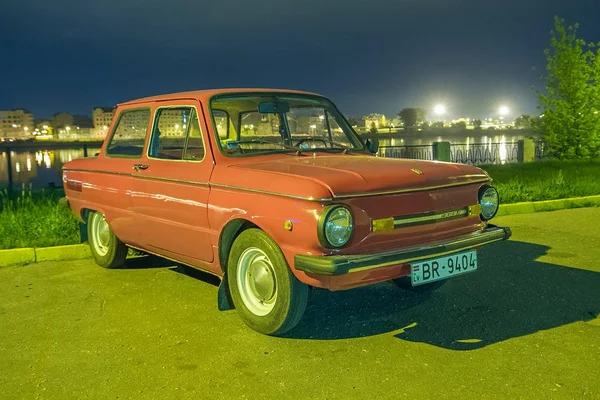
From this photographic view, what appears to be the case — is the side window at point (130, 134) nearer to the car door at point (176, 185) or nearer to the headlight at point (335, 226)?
the car door at point (176, 185)

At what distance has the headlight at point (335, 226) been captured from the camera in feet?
11.6

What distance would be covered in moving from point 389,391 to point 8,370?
2.30 metres

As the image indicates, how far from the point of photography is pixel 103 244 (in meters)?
6.29

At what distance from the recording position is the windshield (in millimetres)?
4898

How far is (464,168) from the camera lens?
4473 millimetres

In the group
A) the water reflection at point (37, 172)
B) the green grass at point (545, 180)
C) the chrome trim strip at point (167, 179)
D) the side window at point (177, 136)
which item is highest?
the side window at point (177, 136)

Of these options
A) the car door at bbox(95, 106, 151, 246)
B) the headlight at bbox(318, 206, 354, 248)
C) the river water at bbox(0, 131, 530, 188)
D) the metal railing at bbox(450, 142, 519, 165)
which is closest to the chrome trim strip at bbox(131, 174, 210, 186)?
the car door at bbox(95, 106, 151, 246)

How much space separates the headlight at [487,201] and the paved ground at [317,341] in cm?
74

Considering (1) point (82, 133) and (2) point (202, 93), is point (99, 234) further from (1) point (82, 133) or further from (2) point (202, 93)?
(1) point (82, 133)

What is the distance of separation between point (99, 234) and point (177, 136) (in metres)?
1.89

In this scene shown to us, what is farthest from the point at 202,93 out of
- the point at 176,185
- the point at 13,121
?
the point at 13,121

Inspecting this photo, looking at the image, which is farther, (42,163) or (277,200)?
(42,163)

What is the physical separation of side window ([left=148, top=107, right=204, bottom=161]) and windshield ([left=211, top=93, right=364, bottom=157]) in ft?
0.67

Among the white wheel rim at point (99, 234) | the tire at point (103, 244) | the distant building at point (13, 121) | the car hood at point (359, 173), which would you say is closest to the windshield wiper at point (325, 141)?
the car hood at point (359, 173)
